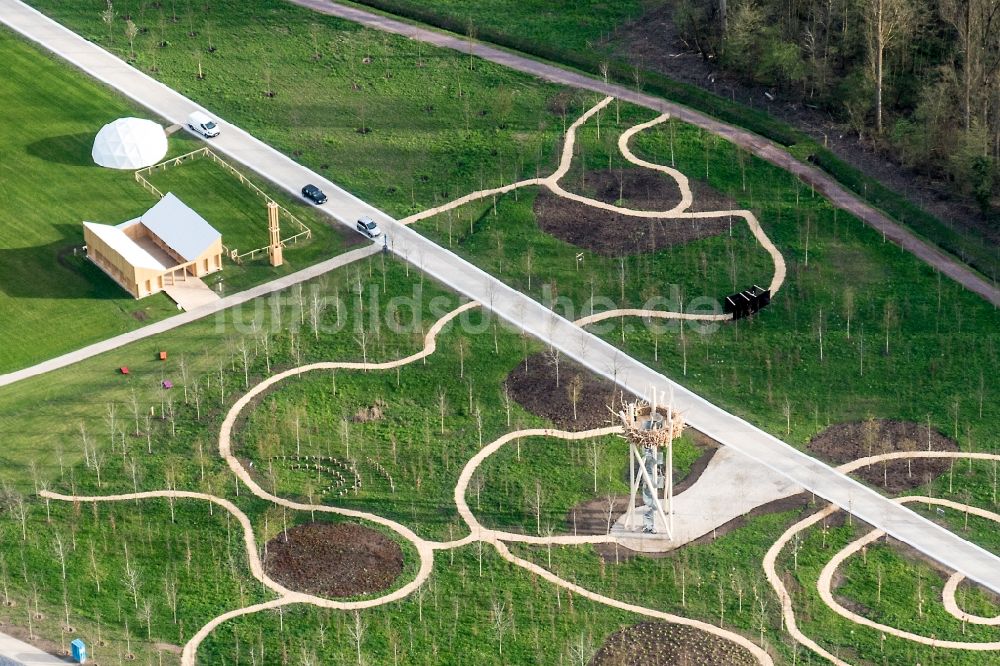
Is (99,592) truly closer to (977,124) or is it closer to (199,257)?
(199,257)

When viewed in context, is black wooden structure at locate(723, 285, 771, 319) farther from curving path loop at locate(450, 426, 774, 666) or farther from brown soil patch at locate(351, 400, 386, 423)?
brown soil patch at locate(351, 400, 386, 423)

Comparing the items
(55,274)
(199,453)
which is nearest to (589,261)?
(199,453)

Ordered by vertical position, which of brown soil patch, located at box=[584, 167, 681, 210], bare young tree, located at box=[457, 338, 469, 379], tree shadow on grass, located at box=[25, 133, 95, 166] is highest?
tree shadow on grass, located at box=[25, 133, 95, 166]

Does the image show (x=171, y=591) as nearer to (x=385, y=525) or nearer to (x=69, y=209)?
(x=385, y=525)

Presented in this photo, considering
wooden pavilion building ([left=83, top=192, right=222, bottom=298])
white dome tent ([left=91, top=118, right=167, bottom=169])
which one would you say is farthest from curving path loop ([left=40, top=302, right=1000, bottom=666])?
white dome tent ([left=91, top=118, right=167, bottom=169])

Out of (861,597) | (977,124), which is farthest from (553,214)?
(861,597)

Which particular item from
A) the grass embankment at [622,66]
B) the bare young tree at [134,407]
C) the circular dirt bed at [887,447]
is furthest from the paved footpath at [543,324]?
the bare young tree at [134,407]
